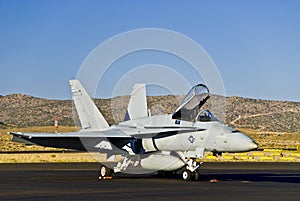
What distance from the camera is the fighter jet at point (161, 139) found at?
25.3 metres

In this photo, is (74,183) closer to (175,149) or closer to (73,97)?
(175,149)

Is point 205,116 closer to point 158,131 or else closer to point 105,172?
point 158,131

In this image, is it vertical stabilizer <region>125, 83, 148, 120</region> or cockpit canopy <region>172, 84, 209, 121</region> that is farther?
vertical stabilizer <region>125, 83, 148, 120</region>

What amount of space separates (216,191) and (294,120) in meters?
136

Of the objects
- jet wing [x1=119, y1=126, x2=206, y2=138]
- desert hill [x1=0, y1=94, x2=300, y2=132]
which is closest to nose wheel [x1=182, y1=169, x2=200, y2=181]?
jet wing [x1=119, y1=126, x2=206, y2=138]

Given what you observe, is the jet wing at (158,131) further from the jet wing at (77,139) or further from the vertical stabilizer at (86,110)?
the vertical stabilizer at (86,110)

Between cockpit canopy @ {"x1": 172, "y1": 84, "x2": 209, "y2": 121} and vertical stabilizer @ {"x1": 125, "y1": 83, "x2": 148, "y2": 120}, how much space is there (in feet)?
15.7

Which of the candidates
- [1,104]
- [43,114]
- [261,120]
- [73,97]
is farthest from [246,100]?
[73,97]

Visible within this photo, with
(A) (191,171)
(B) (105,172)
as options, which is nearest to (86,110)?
(B) (105,172)

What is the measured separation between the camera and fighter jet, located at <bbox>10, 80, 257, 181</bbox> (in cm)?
2528

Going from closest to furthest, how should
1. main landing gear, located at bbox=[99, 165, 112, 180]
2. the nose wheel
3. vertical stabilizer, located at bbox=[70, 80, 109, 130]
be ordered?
1. the nose wheel
2. main landing gear, located at bbox=[99, 165, 112, 180]
3. vertical stabilizer, located at bbox=[70, 80, 109, 130]

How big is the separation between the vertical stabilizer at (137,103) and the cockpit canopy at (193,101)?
4.80 meters

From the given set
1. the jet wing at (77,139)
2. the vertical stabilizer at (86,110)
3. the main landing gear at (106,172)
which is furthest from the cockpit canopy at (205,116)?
the vertical stabilizer at (86,110)

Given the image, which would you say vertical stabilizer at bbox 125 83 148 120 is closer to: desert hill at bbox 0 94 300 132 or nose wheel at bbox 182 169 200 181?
nose wheel at bbox 182 169 200 181
